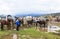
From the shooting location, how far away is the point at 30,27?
12.1ft

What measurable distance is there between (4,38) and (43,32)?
2.40 ft

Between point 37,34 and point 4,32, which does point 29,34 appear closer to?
point 37,34

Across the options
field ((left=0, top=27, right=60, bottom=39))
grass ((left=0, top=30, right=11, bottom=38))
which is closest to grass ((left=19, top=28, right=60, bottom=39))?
field ((left=0, top=27, right=60, bottom=39))

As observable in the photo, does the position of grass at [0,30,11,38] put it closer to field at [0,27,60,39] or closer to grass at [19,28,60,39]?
field at [0,27,60,39]

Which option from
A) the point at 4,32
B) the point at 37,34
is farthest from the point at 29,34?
the point at 4,32

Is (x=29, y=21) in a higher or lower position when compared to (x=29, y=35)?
higher

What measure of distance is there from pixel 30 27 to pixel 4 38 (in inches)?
23.0

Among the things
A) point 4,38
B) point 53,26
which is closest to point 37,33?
point 53,26

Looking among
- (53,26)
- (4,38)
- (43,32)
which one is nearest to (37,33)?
Result: (43,32)

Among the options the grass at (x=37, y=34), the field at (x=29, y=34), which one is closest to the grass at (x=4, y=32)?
the field at (x=29, y=34)

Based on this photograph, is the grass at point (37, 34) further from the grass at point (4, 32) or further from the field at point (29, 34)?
the grass at point (4, 32)

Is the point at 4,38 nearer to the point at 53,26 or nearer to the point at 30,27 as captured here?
the point at 30,27

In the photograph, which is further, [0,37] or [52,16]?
[52,16]

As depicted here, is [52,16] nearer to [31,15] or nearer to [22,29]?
[31,15]
